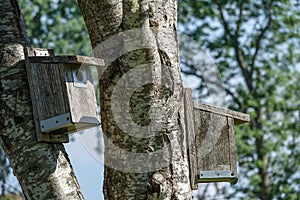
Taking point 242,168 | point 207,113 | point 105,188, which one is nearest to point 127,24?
point 105,188

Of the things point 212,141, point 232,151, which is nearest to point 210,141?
point 212,141

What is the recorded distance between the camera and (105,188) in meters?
3.62

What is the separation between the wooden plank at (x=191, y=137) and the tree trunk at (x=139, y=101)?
0.54 metres

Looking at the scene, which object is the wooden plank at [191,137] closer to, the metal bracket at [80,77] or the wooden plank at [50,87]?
the metal bracket at [80,77]

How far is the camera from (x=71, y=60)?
375cm

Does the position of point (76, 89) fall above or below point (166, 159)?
above

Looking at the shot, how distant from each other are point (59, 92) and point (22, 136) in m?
0.36

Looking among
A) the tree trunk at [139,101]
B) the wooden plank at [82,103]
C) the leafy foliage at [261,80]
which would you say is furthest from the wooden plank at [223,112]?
the leafy foliage at [261,80]

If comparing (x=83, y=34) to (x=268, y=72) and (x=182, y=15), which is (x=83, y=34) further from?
(x=268, y=72)

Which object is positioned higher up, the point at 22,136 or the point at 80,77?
the point at 80,77

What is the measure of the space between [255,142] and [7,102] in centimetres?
1111

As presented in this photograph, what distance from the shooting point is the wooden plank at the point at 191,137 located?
425 cm

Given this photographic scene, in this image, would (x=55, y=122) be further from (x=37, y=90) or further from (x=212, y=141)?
(x=212, y=141)

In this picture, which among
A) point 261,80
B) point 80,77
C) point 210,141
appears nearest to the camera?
point 80,77
